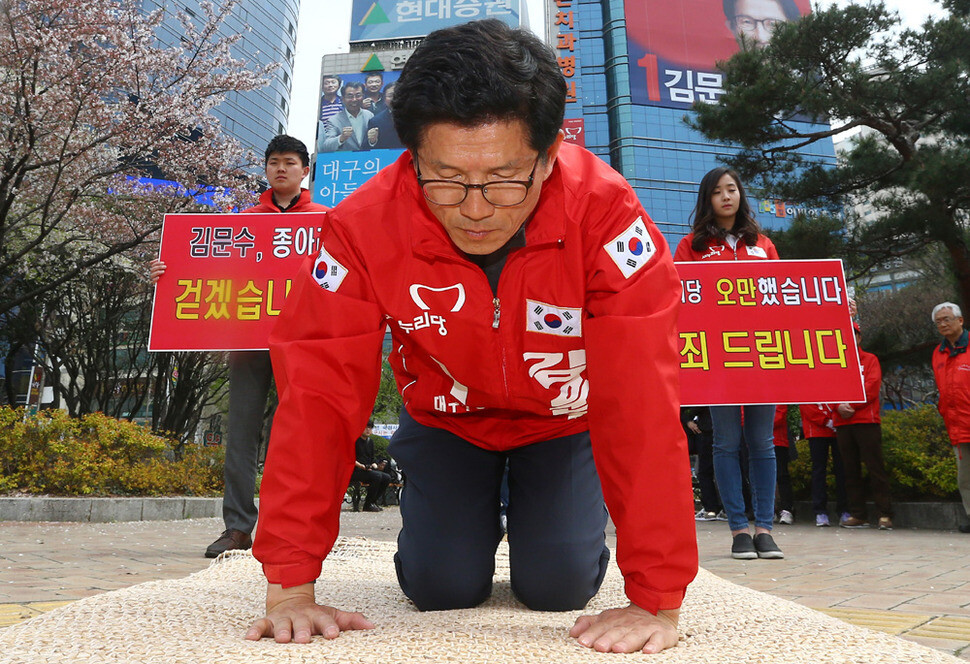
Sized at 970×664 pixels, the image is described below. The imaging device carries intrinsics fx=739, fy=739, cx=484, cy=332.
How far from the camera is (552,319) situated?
5.62 ft

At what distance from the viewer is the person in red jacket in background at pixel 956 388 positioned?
548 centimetres

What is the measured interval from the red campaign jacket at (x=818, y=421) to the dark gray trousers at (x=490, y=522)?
4.93 m

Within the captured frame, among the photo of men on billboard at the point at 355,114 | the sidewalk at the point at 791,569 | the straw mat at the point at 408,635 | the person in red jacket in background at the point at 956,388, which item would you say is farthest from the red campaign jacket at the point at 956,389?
the photo of men on billboard at the point at 355,114

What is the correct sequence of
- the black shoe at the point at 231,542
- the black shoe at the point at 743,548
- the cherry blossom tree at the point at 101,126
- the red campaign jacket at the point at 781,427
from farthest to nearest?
the cherry blossom tree at the point at 101,126 < the red campaign jacket at the point at 781,427 < the black shoe at the point at 743,548 < the black shoe at the point at 231,542

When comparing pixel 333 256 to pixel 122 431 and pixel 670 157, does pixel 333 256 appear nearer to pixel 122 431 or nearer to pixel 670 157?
pixel 122 431

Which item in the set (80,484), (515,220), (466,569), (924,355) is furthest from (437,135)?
(924,355)

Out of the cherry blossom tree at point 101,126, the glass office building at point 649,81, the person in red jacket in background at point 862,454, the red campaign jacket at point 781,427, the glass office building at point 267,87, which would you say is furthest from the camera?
the glass office building at point 267,87

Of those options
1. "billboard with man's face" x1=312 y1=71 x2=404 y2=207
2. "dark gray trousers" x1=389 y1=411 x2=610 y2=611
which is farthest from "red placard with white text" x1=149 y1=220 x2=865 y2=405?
"billboard with man's face" x1=312 y1=71 x2=404 y2=207

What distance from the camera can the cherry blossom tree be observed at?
796cm

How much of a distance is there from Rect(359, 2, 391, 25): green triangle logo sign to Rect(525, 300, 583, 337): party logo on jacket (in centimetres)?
5062

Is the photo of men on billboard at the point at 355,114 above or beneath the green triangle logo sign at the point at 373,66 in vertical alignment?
beneath

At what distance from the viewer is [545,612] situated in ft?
6.91

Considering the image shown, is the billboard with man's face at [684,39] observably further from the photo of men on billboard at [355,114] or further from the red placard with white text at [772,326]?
the red placard with white text at [772,326]

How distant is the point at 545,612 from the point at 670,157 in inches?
1925
